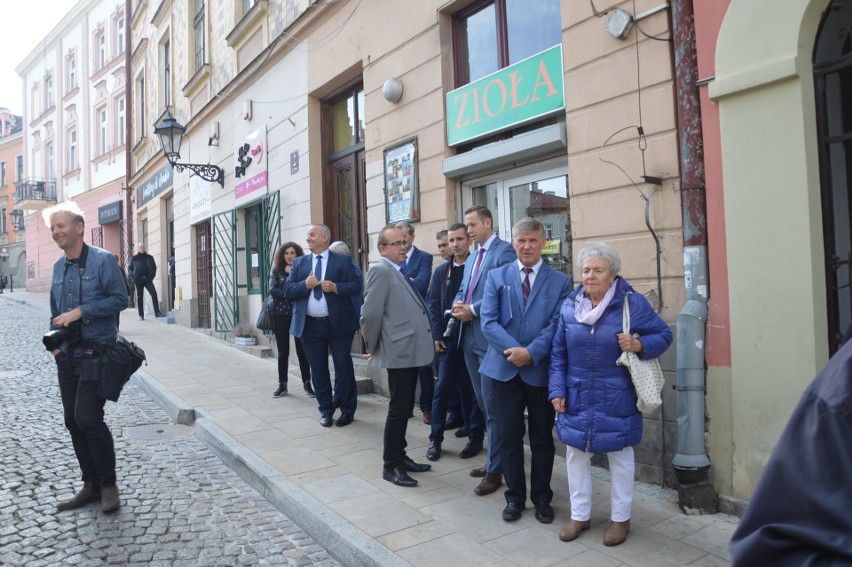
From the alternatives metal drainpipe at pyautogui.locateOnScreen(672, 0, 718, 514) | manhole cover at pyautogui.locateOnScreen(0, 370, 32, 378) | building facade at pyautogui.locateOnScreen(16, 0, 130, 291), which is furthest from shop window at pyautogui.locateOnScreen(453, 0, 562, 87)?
building facade at pyautogui.locateOnScreen(16, 0, 130, 291)

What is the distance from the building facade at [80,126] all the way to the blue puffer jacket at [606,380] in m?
20.0

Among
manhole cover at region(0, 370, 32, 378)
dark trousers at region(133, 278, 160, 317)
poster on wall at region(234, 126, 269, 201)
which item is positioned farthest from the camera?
dark trousers at region(133, 278, 160, 317)

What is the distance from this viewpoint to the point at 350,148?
8.77m

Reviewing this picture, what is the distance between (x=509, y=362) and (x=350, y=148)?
571cm

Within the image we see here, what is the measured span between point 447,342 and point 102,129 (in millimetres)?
22998

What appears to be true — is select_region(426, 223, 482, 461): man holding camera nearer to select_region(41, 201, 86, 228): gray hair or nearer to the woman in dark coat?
the woman in dark coat

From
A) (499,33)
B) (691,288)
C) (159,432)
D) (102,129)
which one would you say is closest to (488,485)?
(691,288)

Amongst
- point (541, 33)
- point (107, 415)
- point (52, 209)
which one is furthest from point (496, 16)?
point (107, 415)

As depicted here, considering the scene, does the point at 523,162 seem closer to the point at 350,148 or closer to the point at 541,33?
the point at 541,33

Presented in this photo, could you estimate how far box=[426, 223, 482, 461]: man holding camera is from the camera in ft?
16.7

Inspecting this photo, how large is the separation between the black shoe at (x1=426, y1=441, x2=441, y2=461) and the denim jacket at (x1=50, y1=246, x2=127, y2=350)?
247 centimetres

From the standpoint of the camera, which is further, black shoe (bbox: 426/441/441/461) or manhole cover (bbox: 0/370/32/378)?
Result: manhole cover (bbox: 0/370/32/378)

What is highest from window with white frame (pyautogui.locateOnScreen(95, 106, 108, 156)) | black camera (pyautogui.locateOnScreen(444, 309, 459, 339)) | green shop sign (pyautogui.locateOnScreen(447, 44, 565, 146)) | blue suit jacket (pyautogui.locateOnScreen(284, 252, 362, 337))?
window with white frame (pyautogui.locateOnScreen(95, 106, 108, 156))

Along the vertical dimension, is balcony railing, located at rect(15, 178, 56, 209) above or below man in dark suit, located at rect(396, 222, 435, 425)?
above
